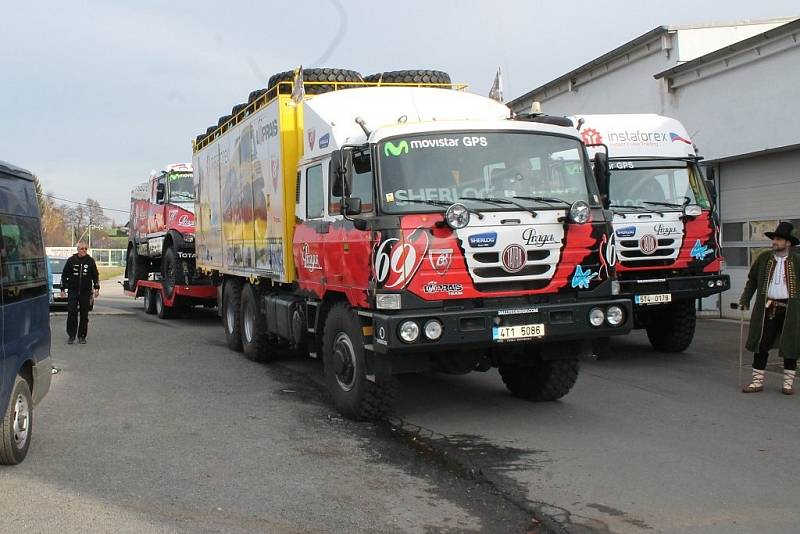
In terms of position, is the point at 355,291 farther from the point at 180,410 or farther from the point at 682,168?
the point at 682,168

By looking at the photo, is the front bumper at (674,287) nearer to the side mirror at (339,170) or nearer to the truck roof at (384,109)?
the truck roof at (384,109)

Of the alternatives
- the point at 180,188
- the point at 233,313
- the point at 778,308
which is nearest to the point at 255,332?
the point at 233,313

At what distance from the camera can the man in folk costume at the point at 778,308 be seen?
26.8ft

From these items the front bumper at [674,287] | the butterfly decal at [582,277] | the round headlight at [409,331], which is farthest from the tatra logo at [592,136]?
the round headlight at [409,331]

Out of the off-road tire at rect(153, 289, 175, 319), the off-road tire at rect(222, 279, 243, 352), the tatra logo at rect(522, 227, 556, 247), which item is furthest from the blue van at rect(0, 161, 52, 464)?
the off-road tire at rect(153, 289, 175, 319)

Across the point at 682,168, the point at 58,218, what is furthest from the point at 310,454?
the point at 58,218

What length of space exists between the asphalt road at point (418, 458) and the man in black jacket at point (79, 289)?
4016 millimetres

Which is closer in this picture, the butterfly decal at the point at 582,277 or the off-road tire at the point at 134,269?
the butterfly decal at the point at 582,277

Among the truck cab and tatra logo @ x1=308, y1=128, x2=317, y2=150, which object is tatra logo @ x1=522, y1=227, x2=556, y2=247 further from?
the truck cab

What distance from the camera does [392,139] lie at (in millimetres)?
6781

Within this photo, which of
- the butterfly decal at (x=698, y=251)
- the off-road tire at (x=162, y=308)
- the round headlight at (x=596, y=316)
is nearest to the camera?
the round headlight at (x=596, y=316)

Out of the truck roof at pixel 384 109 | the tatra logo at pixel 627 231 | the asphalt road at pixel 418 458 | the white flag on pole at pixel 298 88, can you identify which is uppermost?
the white flag on pole at pixel 298 88

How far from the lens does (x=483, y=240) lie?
6.61 meters

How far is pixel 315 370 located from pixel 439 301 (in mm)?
4358
